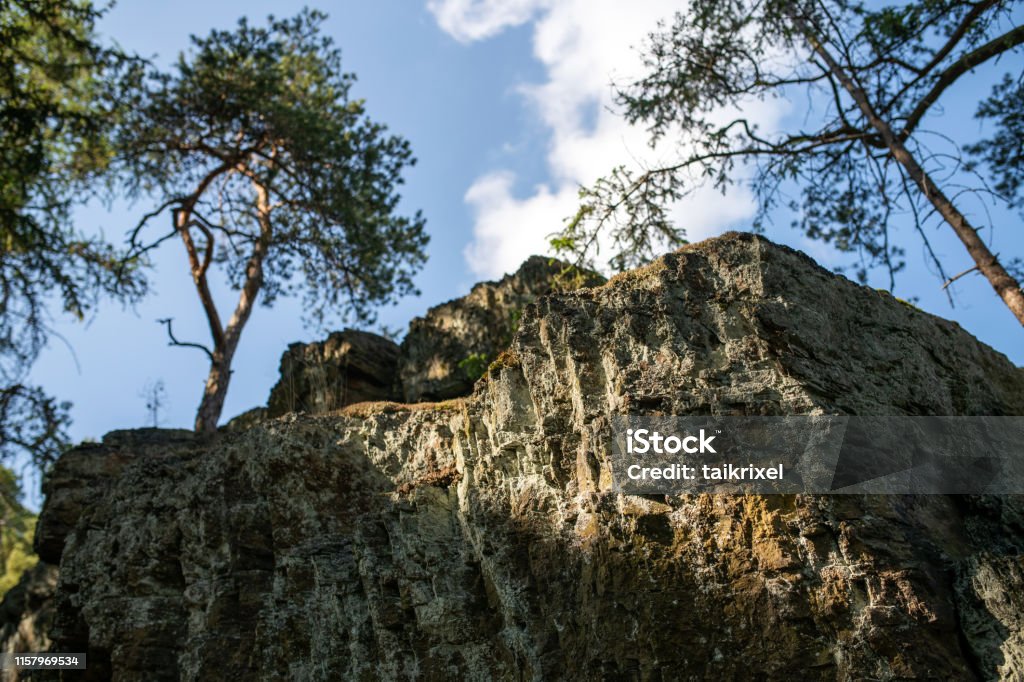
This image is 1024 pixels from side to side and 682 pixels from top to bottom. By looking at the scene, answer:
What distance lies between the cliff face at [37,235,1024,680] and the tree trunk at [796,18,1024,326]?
4.07ft

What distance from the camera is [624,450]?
6957mm

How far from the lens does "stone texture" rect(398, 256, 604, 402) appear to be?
12391 millimetres

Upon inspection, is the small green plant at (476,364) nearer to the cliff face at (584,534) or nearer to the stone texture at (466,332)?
the stone texture at (466,332)

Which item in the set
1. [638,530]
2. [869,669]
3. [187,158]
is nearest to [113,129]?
[187,158]

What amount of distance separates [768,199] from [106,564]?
1036 cm

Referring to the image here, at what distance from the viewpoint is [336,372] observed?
513 inches

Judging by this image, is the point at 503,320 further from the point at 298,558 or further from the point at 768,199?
the point at 298,558

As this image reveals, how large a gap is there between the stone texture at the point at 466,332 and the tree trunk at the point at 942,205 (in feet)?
15.4

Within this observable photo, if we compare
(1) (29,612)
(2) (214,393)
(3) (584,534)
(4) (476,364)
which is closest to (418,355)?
(4) (476,364)

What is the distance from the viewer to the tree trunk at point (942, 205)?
9594mm

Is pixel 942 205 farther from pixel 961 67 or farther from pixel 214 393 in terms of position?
pixel 214 393

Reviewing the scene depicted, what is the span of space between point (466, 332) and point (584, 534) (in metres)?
6.65

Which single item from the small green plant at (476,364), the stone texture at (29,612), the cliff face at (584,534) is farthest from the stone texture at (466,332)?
the stone texture at (29,612)
